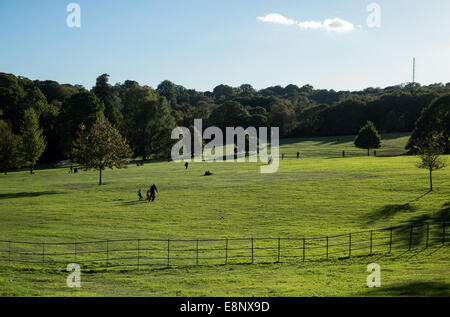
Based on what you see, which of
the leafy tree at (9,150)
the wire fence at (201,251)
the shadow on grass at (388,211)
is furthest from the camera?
the leafy tree at (9,150)

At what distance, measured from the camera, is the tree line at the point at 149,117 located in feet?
278

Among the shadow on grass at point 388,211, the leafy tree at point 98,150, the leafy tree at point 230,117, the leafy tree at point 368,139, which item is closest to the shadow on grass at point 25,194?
the leafy tree at point 98,150

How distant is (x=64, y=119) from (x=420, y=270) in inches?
3934

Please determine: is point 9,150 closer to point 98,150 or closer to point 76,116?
point 76,116

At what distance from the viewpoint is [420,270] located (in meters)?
21.1

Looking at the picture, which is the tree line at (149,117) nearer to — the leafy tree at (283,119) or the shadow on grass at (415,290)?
the leafy tree at (283,119)

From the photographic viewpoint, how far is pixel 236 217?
3784 cm

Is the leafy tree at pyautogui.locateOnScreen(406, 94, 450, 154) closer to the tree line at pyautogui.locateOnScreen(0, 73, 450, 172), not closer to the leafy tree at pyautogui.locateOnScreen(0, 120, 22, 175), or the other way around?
the tree line at pyautogui.locateOnScreen(0, 73, 450, 172)

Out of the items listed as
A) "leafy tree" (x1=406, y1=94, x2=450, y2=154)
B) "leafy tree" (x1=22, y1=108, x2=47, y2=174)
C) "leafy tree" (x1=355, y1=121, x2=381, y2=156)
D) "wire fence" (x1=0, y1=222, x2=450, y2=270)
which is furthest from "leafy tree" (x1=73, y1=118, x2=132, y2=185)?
"leafy tree" (x1=355, y1=121, x2=381, y2=156)

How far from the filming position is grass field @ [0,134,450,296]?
63.2 ft

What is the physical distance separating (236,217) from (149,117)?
7711 centimetres

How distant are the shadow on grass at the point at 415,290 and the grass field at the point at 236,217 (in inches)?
3.0

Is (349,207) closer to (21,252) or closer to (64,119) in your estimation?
(21,252)

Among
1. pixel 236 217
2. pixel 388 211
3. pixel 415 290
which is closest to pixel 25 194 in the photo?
pixel 236 217
